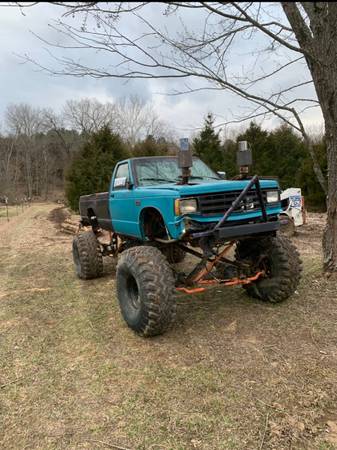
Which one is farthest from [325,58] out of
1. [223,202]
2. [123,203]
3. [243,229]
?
[123,203]

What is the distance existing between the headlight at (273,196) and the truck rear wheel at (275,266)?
Answer: 1.71ft

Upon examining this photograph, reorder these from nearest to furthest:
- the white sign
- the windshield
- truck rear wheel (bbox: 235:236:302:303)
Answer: the white sign, truck rear wheel (bbox: 235:236:302:303), the windshield

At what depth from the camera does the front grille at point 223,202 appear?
3750 millimetres

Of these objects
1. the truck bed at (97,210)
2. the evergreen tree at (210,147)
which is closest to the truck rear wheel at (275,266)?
the truck bed at (97,210)

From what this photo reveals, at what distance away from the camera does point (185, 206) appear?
367 cm

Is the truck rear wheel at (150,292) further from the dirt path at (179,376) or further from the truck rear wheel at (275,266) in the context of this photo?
the truck rear wheel at (275,266)

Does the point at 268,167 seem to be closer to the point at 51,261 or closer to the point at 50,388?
the point at 51,261

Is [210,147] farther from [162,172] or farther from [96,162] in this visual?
[162,172]

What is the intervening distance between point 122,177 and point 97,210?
1.24 metres

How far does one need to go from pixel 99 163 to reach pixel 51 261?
1073 centimetres

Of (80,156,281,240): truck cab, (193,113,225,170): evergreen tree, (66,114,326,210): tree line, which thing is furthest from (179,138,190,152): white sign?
(193,113,225,170): evergreen tree

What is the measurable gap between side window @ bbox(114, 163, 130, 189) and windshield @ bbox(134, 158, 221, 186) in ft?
0.61

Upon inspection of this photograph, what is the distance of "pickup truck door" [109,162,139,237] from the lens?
4730mm

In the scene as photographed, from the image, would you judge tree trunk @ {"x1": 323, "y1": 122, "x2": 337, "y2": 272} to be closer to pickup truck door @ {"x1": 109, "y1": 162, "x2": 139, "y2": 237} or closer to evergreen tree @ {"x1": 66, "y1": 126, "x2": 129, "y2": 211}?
pickup truck door @ {"x1": 109, "y1": 162, "x2": 139, "y2": 237}
